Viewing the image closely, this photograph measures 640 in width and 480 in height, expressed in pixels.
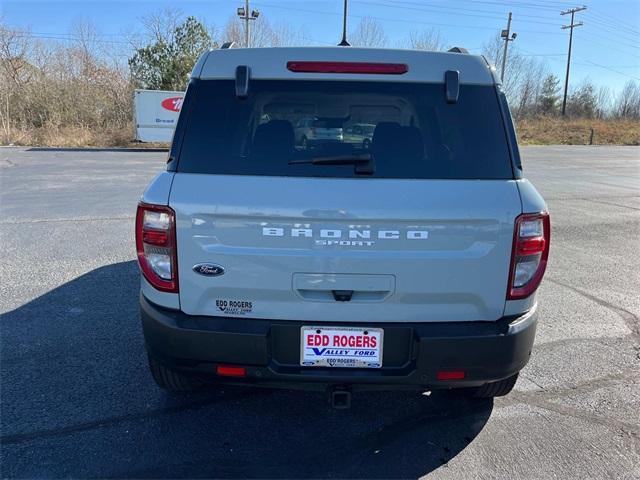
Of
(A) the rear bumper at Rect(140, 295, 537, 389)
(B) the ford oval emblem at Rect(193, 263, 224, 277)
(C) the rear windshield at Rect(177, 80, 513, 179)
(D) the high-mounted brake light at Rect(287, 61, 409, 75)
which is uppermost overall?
(D) the high-mounted brake light at Rect(287, 61, 409, 75)

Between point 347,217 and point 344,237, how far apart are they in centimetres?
10

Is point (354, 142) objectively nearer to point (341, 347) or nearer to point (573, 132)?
point (341, 347)

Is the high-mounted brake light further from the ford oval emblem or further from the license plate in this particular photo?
the license plate

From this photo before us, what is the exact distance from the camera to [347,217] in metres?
2.16

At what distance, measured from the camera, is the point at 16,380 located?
128 inches

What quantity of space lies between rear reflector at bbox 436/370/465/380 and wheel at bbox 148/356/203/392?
4.49 feet

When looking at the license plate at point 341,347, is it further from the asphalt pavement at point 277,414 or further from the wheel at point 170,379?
the wheel at point 170,379

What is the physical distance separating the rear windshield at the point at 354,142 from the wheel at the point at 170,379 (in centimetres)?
122

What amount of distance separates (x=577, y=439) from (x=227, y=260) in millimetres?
2275

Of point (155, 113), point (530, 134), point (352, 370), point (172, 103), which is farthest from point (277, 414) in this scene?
point (530, 134)

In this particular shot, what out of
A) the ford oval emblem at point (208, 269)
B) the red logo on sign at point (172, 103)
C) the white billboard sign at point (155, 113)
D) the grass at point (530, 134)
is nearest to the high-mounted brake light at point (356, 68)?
the ford oval emblem at point (208, 269)

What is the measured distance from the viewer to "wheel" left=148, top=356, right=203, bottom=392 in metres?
2.77

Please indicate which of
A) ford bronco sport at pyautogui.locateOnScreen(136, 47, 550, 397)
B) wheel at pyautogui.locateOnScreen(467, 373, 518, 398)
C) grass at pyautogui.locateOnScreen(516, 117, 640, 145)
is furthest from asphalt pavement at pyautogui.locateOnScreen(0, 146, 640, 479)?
grass at pyautogui.locateOnScreen(516, 117, 640, 145)

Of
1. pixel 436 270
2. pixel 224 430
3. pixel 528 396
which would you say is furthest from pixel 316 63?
pixel 528 396
